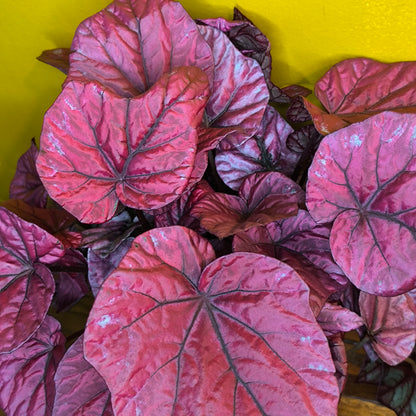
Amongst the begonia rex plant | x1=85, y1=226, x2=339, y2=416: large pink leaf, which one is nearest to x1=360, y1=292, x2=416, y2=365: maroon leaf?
the begonia rex plant

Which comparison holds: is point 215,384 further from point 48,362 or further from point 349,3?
point 349,3

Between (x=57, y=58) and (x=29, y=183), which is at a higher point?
(x=57, y=58)

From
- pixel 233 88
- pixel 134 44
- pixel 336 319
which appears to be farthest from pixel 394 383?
pixel 134 44

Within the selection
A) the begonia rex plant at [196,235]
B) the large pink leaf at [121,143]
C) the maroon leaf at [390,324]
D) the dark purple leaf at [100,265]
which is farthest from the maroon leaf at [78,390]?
the maroon leaf at [390,324]

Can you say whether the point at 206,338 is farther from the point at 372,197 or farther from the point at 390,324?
the point at 390,324

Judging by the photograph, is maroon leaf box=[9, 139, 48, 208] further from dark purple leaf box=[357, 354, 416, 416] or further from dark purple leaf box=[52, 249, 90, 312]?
dark purple leaf box=[357, 354, 416, 416]
